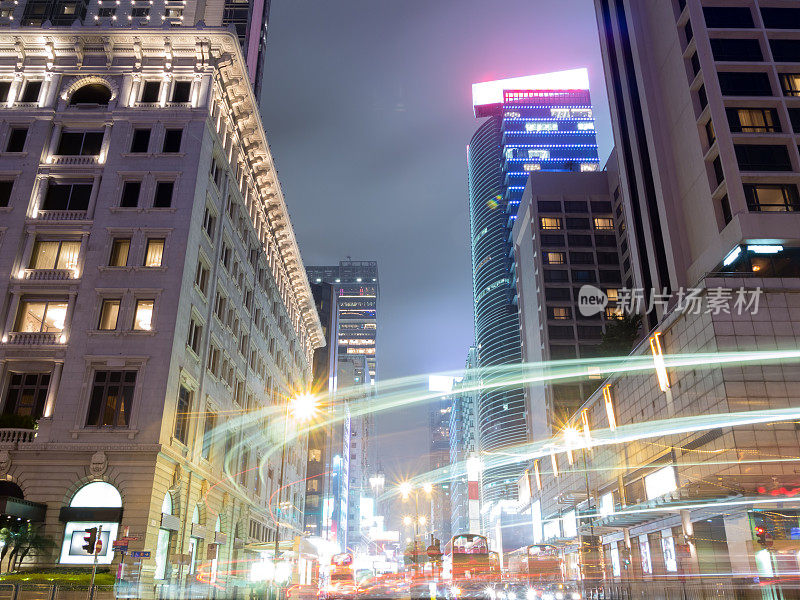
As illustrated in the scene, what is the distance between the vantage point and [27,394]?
113ft

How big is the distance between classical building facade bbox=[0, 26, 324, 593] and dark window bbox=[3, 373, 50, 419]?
0.36 ft

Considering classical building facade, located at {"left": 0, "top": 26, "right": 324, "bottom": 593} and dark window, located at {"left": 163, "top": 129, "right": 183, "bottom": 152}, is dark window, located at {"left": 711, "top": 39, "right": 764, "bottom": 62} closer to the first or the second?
classical building facade, located at {"left": 0, "top": 26, "right": 324, "bottom": 593}

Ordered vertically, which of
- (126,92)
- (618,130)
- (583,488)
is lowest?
(583,488)

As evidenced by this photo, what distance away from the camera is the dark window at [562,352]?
10244cm

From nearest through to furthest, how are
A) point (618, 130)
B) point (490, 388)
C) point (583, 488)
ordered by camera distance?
point (583, 488), point (618, 130), point (490, 388)

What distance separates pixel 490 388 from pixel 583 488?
125533mm

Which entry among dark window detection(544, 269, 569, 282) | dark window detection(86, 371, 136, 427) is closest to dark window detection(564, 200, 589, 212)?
dark window detection(544, 269, 569, 282)

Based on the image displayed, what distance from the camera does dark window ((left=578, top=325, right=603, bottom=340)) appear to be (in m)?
104

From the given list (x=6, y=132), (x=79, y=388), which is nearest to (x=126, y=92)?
(x=6, y=132)

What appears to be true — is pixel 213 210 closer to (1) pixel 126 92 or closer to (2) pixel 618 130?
(1) pixel 126 92

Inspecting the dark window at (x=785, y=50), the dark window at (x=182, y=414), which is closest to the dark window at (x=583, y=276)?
the dark window at (x=785, y=50)

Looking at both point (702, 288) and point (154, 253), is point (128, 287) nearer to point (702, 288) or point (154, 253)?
point (154, 253)

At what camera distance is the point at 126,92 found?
42.5 meters

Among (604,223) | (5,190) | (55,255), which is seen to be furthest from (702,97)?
(604,223)
